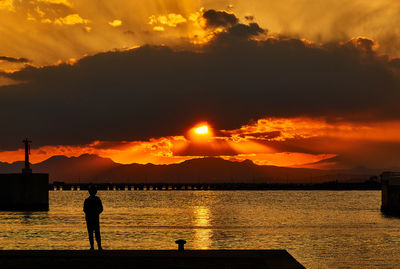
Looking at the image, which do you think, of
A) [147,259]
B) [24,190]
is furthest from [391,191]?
[147,259]

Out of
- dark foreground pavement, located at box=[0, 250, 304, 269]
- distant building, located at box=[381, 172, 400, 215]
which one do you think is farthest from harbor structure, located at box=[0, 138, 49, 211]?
dark foreground pavement, located at box=[0, 250, 304, 269]

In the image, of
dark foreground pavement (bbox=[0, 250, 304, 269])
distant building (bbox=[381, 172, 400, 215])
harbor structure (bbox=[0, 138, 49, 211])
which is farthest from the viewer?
distant building (bbox=[381, 172, 400, 215])

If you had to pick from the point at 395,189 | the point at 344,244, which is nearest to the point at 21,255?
the point at 344,244

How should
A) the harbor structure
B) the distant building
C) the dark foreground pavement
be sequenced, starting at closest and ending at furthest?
the dark foreground pavement, the harbor structure, the distant building

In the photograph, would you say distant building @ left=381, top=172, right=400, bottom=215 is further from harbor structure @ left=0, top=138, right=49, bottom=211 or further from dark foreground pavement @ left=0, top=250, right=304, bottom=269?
dark foreground pavement @ left=0, top=250, right=304, bottom=269

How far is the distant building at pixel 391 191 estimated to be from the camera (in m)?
93.8

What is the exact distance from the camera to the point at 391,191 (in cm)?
9719

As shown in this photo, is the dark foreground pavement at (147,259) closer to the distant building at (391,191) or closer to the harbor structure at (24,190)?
the harbor structure at (24,190)

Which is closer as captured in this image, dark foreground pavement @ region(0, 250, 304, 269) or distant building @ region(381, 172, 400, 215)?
dark foreground pavement @ region(0, 250, 304, 269)

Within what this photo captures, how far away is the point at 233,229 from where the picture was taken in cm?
6325

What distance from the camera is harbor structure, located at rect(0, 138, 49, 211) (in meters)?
79.1

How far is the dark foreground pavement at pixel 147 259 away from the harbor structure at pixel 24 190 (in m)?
63.3

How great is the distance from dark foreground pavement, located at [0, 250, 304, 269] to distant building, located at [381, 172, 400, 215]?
8073cm

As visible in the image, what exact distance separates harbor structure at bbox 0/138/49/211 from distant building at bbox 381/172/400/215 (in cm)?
5563
